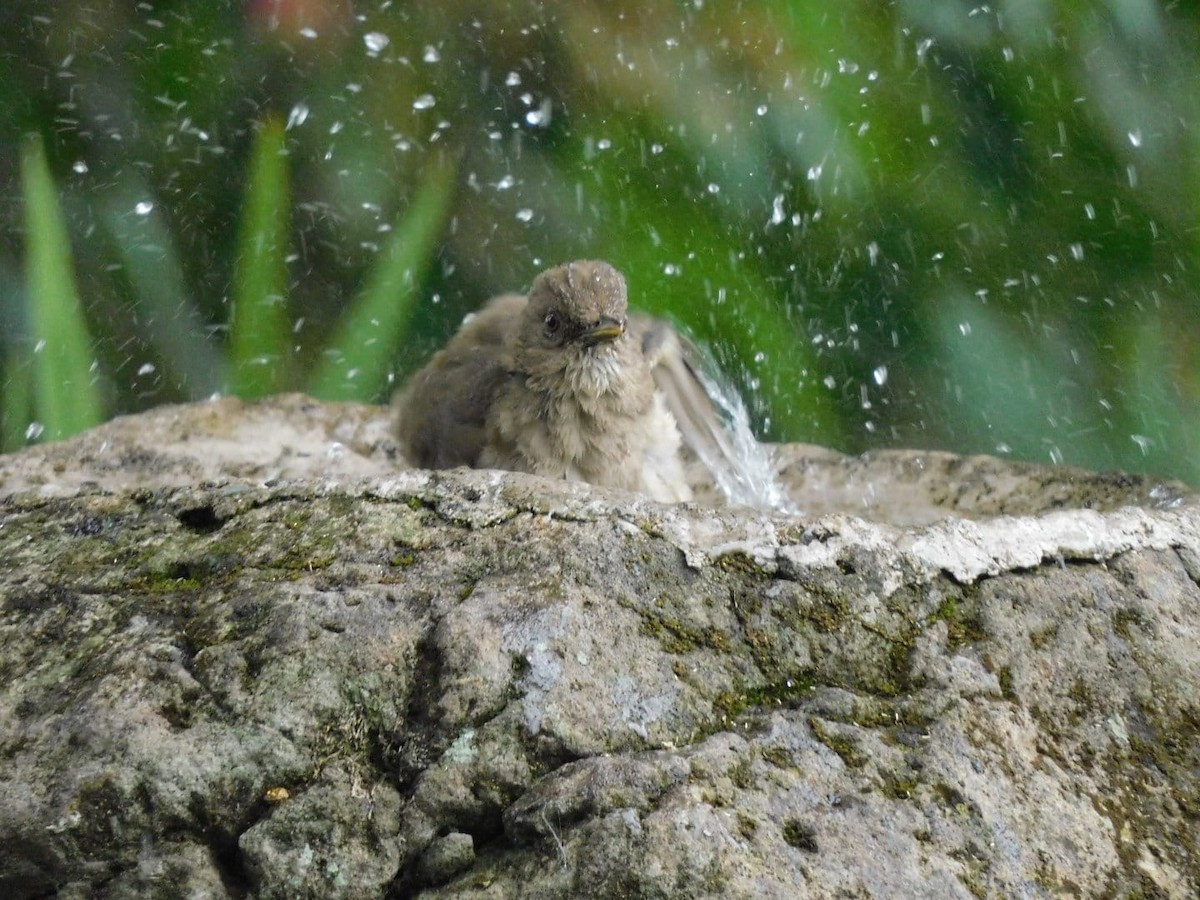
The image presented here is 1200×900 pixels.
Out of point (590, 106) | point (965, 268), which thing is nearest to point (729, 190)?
point (590, 106)

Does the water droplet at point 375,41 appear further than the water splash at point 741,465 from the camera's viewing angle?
Yes

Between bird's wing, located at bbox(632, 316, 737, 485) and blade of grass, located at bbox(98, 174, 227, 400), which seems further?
blade of grass, located at bbox(98, 174, 227, 400)

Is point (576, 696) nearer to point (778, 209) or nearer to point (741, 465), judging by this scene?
point (741, 465)

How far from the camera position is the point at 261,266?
16.6ft

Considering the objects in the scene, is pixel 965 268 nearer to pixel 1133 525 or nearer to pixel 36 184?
pixel 1133 525

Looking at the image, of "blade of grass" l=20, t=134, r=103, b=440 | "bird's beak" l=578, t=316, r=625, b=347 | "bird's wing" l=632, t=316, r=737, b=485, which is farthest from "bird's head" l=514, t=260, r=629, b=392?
"blade of grass" l=20, t=134, r=103, b=440

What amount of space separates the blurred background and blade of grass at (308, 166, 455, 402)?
0.05ft

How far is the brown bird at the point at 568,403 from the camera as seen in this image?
11.9 ft

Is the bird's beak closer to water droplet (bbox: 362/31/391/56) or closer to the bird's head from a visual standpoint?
the bird's head

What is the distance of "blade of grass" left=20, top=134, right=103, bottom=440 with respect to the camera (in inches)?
188

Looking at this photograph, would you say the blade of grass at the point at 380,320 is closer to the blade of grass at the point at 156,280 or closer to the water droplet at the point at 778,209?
the blade of grass at the point at 156,280

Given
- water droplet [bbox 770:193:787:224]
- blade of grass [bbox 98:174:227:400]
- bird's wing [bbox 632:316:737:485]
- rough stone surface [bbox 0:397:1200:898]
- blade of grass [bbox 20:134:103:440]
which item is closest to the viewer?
rough stone surface [bbox 0:397:1200:898]

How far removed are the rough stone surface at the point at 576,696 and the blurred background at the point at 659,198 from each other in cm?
281

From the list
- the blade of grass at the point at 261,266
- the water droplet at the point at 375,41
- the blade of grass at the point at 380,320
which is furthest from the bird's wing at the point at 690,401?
the water droplet at the point at 375,41
